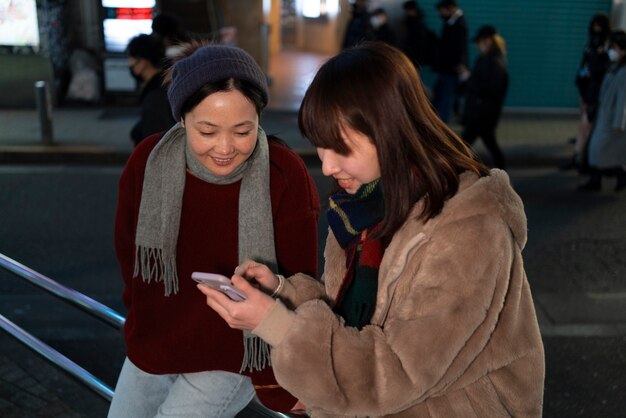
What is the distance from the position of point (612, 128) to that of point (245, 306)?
7.53 metres

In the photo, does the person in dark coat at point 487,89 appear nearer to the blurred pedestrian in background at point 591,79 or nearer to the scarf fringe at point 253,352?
the blurred pedestrian in background at point 591,79

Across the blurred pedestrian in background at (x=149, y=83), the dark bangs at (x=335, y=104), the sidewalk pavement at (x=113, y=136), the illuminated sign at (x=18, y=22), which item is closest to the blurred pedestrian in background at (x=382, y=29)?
the sidewalk pavement at (x=113, y=136)

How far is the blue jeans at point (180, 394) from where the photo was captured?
220 cm

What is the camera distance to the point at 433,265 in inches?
61.3

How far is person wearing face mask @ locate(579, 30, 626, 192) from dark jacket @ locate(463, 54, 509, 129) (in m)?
1.14

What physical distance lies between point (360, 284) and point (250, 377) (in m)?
0.68

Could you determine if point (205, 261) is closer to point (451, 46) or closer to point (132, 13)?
point (451, 46)

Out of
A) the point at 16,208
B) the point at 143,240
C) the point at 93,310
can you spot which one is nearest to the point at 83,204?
the point at 16,208

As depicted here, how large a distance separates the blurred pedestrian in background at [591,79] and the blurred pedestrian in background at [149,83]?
5441mm

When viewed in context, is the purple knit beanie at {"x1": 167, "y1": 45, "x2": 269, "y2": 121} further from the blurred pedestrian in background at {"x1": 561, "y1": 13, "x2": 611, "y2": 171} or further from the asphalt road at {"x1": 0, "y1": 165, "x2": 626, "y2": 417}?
the blurred pedestrian in background at {"x1": 561, "y1": 13, "x2": 611, "y2": 171}

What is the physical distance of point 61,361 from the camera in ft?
9.69

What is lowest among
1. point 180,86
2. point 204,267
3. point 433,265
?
point 204,267

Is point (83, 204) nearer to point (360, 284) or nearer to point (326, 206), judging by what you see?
point (326, 206)

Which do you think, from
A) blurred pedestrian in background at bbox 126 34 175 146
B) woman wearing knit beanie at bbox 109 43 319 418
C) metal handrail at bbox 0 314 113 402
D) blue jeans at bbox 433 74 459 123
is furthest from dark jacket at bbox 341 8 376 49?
woman wearing knit beanie at bbox 109 43 319 418
